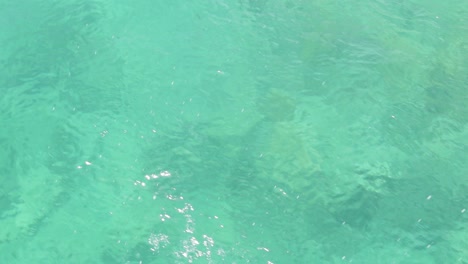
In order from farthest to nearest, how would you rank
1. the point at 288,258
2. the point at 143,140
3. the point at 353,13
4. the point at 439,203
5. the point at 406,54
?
the point at 353,13
the point at 406,54
the point at 143,140
the point at 439,203
the point at 288,258

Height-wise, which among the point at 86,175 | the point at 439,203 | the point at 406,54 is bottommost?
the point at 86,175

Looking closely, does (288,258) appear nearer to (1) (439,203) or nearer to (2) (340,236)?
(2) (340,236)

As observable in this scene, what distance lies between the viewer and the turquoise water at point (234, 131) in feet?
25.9

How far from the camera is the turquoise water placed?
25.9 ft

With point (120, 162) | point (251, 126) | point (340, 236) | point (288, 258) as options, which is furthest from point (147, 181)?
point (340, 236)

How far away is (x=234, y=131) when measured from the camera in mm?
9070

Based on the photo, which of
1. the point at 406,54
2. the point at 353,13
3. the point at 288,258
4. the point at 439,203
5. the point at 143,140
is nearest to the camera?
the point at 288,258

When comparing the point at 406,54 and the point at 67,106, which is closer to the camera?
the point at 67,106

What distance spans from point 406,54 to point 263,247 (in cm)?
546

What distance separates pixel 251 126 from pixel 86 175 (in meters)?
3.23

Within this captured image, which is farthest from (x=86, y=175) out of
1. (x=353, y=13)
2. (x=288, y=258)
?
(x=353, y=13)

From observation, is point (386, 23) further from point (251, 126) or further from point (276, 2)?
point (251, 126)

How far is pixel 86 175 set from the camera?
8.50 meters

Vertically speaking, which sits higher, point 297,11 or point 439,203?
point 297,11
